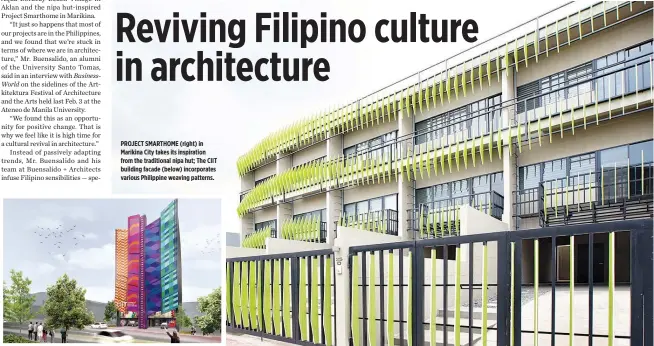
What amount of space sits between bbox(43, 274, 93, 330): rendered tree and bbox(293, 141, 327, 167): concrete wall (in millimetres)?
19595

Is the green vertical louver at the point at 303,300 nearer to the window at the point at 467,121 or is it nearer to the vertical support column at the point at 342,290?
the vertical support column at the point at 342,290

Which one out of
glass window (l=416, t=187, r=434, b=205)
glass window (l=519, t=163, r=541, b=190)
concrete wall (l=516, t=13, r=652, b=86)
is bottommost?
glass window (l=416, t=187, r=434, b=205)

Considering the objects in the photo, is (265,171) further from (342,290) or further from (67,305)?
(67,305)

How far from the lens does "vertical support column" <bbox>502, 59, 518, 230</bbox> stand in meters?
18.8

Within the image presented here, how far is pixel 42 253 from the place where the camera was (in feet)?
32.6

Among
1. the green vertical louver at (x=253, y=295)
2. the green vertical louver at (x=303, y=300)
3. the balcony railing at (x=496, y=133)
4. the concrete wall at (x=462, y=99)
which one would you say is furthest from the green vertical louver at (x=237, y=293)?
the concrete wall at (x=462, y=99)

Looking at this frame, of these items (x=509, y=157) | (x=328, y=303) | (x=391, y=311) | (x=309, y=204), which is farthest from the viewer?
(x=309, y=204)

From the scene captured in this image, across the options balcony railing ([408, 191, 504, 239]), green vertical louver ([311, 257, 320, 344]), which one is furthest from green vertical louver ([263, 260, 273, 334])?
balcony railing ([408, 191, 504, 239])

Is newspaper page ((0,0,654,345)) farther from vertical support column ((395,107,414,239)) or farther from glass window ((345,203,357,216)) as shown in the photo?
glass window ((345,203,357,216))

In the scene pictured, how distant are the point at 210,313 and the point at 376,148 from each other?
47.2 ft

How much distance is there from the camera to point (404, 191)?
2328 cm

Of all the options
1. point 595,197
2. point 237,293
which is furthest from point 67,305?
point 595,197

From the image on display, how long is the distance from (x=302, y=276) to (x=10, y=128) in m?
7.31

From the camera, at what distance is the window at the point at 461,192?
20.0 m
